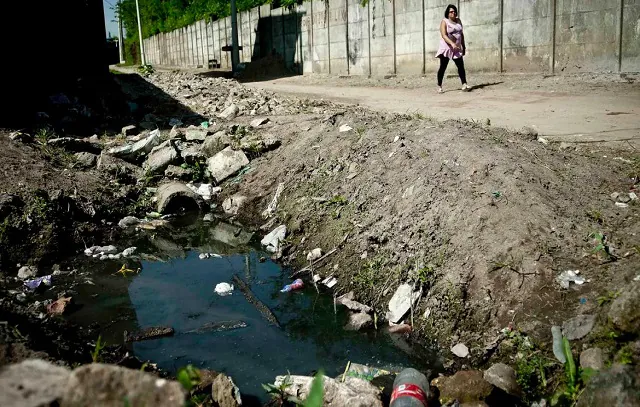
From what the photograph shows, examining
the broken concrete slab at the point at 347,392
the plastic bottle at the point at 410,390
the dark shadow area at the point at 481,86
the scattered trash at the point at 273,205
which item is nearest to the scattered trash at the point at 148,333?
the broken concrete slab at the point at 347,392

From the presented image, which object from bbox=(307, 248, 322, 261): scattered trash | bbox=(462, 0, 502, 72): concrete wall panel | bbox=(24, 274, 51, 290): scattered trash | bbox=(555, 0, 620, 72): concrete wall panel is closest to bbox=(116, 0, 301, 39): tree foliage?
bbox=(462, 0, 502, 72): concrete wall panel

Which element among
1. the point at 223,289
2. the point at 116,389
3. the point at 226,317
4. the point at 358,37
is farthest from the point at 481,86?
the point at 116,389

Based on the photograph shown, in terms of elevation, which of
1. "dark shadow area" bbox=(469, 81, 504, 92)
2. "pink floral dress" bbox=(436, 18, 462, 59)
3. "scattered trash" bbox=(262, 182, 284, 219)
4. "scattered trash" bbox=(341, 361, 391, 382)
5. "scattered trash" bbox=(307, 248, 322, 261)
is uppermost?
"pink floral dress" bbox=(436, 18, 462, 59)

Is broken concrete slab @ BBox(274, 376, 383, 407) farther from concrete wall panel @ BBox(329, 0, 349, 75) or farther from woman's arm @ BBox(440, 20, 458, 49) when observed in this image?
concrete wall panel @ BBox(329, 0, 349, 75)

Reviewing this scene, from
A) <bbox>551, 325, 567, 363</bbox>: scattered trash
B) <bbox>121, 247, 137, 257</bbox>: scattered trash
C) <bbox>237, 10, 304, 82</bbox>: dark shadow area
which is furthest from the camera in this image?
<bbox>237, 10, 304, 82</bbox>: dark shadow area

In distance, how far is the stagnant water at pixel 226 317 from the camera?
2.69m

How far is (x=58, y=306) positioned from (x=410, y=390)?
2.29 meters

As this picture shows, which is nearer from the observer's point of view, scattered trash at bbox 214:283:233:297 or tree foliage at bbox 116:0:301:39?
scattered trash at bbox 214:283:233:297

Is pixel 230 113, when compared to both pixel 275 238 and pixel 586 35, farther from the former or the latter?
pixel 586 35

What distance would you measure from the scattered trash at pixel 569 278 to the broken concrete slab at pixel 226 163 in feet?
12.2

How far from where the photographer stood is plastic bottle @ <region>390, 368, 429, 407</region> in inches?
83.7

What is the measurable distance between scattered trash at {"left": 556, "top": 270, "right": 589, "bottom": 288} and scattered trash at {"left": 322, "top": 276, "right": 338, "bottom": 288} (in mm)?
1408

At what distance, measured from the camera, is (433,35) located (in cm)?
1174

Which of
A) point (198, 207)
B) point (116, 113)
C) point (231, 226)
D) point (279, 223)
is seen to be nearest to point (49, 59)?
point (116, 113)
